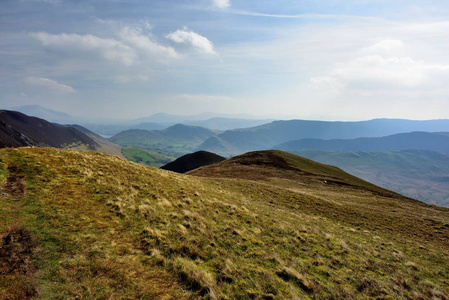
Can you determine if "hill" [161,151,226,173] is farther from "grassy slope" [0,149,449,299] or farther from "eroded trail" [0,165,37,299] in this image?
"eroded trail" [0,165,37,299]

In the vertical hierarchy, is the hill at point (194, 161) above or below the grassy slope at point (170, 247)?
below

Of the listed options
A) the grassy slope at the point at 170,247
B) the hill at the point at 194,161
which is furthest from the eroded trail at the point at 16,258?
the hill at the point at 194,161

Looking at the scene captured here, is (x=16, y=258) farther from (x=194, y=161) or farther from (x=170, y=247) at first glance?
(x=194, y=161)

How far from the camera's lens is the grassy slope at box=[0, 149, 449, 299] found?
9.11m

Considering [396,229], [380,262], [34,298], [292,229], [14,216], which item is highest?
[14,216]

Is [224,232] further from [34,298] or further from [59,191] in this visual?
[59,191]

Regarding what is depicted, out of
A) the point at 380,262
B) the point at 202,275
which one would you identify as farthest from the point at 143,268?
the point at 380,262

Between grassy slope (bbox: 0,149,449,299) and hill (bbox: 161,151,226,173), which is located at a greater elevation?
grassy slope (bbox: 0,149,449,299)

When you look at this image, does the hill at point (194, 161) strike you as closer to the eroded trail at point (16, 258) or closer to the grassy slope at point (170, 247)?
the grassy slope at point (170, 247)

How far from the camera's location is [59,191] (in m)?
15.1

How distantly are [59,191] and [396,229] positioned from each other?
121ft

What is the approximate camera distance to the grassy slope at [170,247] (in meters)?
9.11

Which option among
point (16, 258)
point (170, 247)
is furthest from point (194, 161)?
point (16, 258)

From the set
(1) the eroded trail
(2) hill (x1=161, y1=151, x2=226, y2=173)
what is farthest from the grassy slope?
(2) hill (x1=161, y1=151, x2=226, y2=173)
